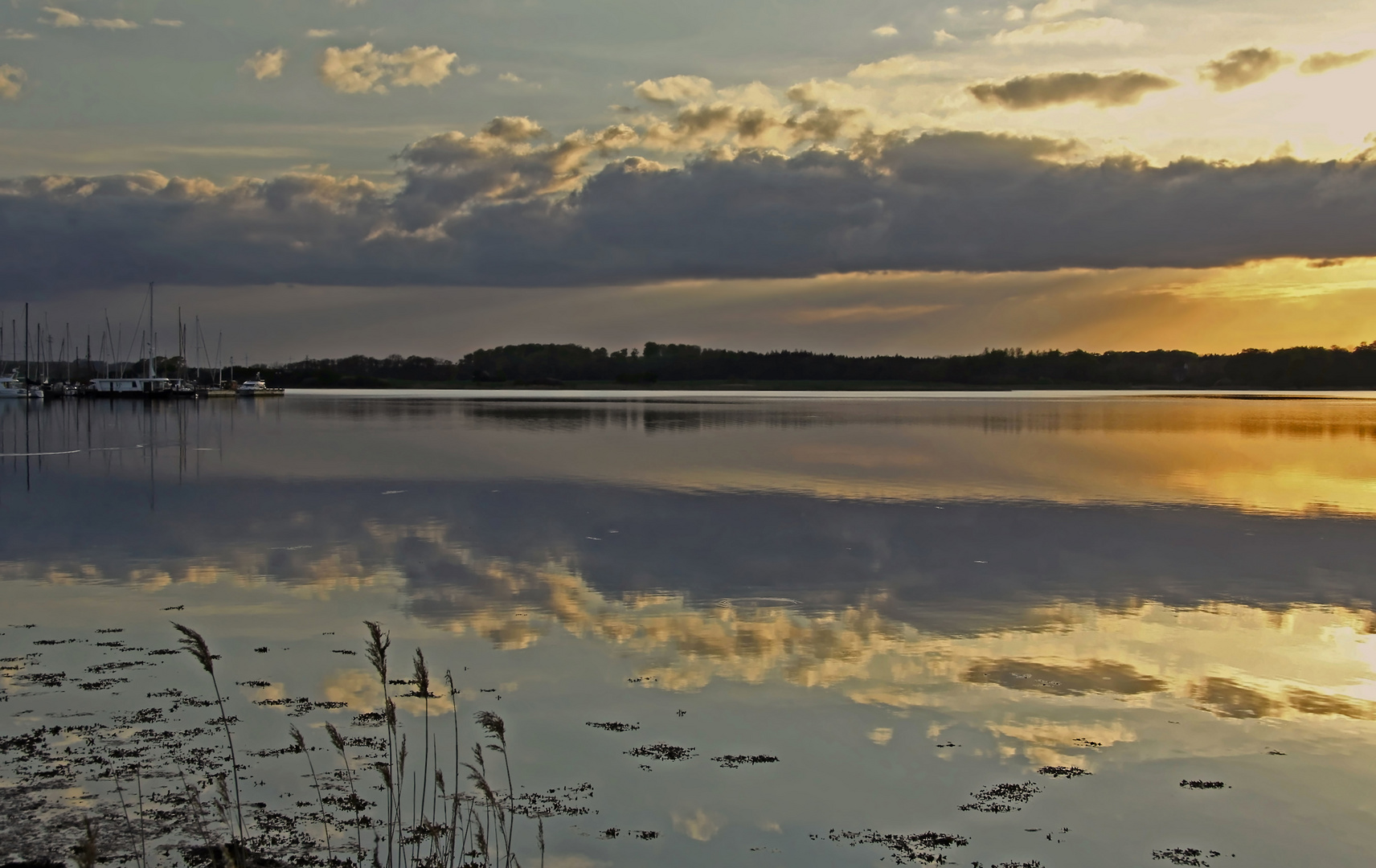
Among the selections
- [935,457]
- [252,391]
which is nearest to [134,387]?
[252,391]

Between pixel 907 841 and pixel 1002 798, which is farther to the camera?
pixel 1002 798

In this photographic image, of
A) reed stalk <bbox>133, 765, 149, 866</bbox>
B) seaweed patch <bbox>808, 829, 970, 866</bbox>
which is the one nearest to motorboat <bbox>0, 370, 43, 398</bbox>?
reed stalk <bbox>133, 765, 149, 866</bbox>

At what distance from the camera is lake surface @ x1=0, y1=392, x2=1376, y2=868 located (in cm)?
733

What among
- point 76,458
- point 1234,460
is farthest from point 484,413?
point 1234,460

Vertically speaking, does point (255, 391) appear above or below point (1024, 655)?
above

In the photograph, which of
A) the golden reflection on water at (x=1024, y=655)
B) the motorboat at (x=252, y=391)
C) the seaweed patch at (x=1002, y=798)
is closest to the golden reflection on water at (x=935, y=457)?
the golden reflection on water at (x=1024, y=655)

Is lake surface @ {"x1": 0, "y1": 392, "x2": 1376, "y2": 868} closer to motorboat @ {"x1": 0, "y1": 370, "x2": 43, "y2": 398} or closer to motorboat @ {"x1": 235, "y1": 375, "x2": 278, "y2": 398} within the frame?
motorboat @ {"x1": 0, "y1": 370, "x2": 43, "y2": 398}

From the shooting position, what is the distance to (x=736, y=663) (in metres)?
11.1

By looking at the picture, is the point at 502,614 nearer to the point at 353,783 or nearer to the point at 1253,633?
the point at 353,783

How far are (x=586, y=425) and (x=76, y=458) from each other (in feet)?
92.3

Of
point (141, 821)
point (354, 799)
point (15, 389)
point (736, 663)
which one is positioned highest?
point (15, 389)

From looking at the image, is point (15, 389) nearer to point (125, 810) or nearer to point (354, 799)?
point (125, 810)

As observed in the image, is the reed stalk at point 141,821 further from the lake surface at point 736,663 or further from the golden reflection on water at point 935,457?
the golden reflection on water at point 935,457

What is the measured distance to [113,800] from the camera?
23.8ft
